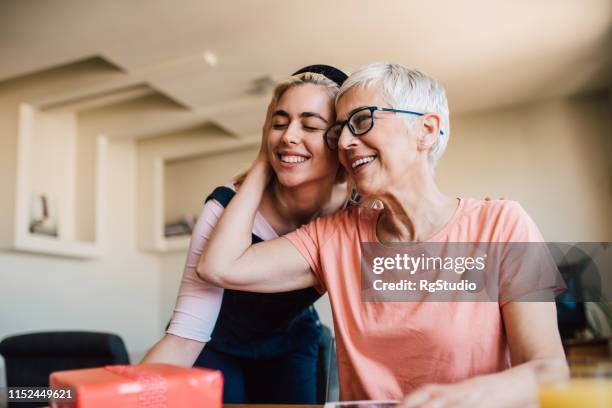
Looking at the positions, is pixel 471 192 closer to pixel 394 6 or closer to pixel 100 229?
pixel 394 6

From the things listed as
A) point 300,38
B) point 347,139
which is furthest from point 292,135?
point 300,38

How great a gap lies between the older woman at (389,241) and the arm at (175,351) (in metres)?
0.15

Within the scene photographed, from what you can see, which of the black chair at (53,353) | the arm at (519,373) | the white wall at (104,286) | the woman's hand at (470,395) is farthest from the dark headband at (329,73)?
the white wall at (104,286)

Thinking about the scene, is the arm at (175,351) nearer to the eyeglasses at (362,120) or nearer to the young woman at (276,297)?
the young woman at (276,297)

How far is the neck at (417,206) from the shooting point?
1.15 meters

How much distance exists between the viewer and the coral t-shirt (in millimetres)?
1016

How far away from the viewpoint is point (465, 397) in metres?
0.68

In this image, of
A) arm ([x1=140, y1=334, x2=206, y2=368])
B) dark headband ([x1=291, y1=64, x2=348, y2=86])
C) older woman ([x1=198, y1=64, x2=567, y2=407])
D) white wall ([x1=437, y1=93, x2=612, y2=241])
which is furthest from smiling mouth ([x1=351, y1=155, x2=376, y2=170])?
white wall ([x1=437, y1=93, x2=612, y2=241])

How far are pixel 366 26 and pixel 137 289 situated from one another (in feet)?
10.4

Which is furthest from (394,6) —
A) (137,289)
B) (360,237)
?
(137,289)

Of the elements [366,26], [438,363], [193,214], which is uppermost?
[366,26]

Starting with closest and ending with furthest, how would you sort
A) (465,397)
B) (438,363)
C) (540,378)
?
(540,378), (465,397), (438,363)

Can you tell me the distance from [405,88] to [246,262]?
51cm

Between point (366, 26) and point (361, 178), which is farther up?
point (366, 26)
